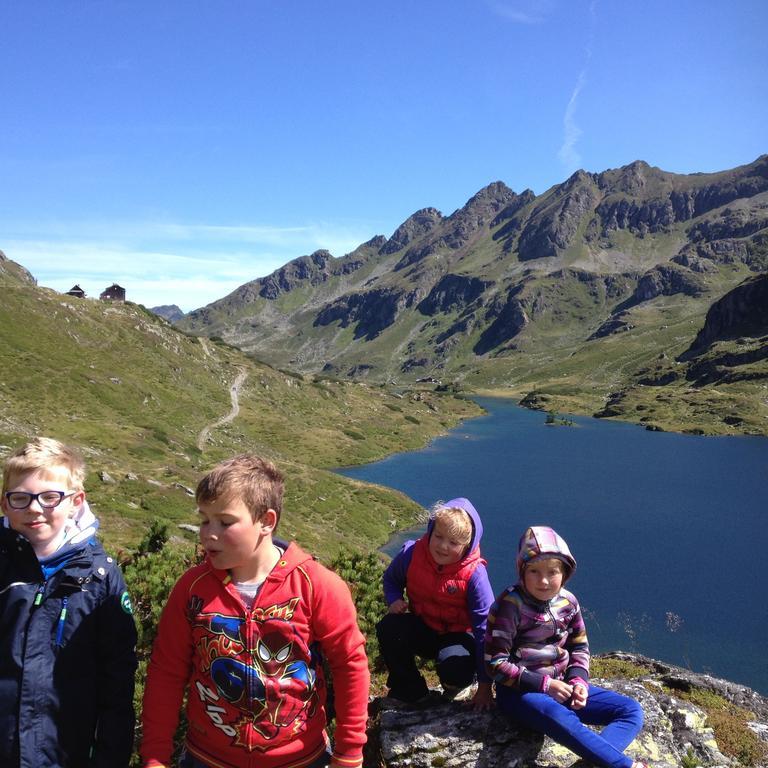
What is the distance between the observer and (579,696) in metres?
7.36

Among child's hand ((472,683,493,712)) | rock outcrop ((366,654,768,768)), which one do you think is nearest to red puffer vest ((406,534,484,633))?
child's hand ((472,683,493,712))

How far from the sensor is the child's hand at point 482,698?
7.93m

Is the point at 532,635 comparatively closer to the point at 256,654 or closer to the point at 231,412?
the point at 256,654

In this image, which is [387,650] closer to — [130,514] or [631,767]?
[631,767]

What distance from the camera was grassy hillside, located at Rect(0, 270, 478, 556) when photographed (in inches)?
2194

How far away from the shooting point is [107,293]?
446 ft

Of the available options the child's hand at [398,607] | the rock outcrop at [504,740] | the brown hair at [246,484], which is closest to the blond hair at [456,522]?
the child's hand at [398,607]

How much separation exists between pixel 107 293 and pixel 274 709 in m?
150

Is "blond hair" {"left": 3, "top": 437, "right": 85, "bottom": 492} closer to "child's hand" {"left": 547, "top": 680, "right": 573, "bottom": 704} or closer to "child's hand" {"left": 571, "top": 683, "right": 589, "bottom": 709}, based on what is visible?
"child's hand" {"left": 547, "top": 680, "right": 573, "bottom": 704}

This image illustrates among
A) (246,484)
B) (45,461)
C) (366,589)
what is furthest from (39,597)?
(366,589)

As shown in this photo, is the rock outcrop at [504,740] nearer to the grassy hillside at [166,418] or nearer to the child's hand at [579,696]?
the child's hand at [579,696]

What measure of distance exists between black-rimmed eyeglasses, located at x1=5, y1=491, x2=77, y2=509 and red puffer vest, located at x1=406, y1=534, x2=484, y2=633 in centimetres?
520

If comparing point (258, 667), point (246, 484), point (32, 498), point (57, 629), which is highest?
point (246, 484)

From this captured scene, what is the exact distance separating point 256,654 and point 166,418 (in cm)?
9955
